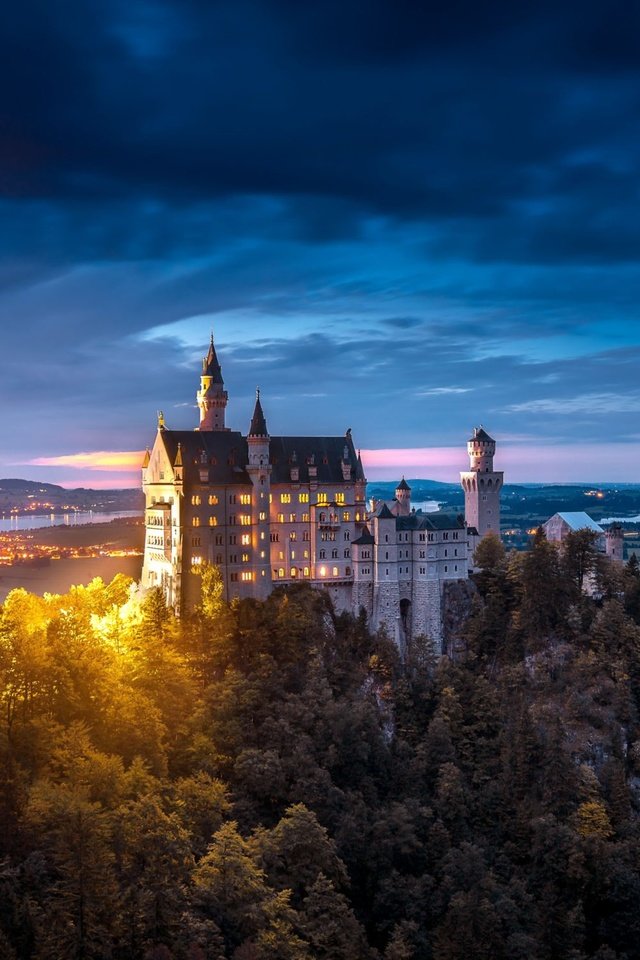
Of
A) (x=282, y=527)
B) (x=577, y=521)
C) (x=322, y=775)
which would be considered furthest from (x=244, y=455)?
(x=577, y=521)

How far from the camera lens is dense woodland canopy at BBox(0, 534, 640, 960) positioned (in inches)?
2304

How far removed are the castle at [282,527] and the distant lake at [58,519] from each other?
250ft

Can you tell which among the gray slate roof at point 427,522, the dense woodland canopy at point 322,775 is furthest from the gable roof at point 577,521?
the gray slate roof at point 427,522

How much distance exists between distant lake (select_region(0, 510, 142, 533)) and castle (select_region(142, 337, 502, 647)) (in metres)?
76.2

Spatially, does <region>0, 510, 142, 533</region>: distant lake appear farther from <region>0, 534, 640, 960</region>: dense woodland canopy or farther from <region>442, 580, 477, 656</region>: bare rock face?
<region>442, 580, 477, 656</region>: bare rock face

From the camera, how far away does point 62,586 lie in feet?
446

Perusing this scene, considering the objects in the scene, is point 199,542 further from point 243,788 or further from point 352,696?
point 243,788

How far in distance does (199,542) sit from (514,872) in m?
44.4

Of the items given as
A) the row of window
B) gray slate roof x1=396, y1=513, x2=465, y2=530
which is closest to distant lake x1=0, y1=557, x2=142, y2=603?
the row of window

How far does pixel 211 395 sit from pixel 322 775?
48152 mm

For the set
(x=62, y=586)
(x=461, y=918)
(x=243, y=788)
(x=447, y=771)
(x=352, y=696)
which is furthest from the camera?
(x=62, y=586)

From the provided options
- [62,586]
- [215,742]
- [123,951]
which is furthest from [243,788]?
[62,586]

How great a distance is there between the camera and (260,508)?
104 metres

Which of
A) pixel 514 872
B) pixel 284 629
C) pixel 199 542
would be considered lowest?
pixel 514 872
